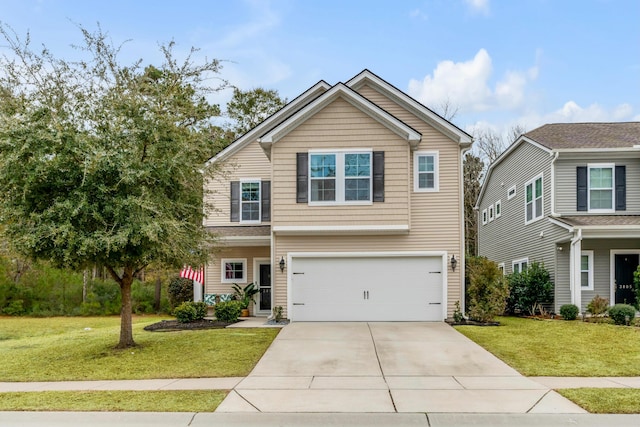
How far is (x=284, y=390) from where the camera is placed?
29.5 feet

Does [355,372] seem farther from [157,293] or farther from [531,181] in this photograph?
[157,293]

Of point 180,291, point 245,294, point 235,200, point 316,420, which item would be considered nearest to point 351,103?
point 235,200

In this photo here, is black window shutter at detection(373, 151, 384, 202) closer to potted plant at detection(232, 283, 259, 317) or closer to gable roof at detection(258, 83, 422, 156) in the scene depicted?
gable roof at detection(258, 83, 422, 156)

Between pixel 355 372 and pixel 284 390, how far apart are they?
1846 mm

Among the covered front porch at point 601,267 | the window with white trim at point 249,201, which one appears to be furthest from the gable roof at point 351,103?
the covered front porch at point 601,267

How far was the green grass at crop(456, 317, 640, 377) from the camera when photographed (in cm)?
1052

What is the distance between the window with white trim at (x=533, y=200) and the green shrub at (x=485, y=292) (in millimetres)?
4736

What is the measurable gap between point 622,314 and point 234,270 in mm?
12464

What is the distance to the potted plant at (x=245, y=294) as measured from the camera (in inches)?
750

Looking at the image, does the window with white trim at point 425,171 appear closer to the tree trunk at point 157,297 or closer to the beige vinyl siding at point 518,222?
the beige vinyl siding at point 518,222

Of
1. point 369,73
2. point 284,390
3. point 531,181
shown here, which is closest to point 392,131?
point 369,73

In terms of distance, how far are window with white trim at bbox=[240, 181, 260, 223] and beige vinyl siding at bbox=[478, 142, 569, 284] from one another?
10.2m

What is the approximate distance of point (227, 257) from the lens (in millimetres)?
20000

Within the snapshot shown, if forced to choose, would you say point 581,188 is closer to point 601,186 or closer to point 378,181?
point 601,186
